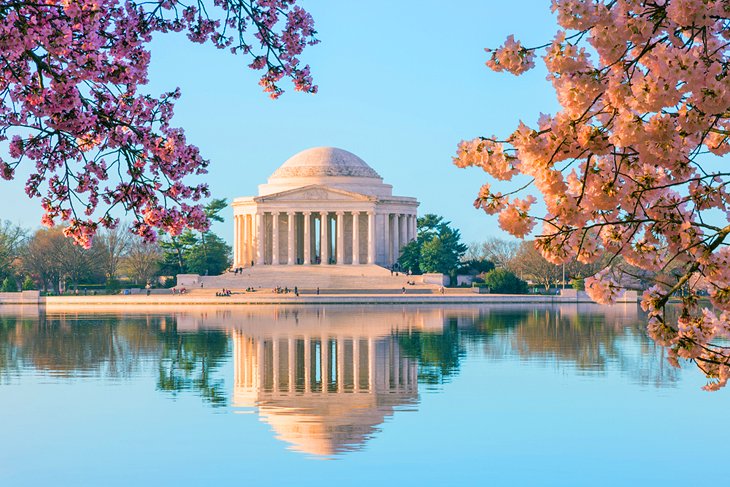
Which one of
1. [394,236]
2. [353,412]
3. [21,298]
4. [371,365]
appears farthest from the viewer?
[394,236]

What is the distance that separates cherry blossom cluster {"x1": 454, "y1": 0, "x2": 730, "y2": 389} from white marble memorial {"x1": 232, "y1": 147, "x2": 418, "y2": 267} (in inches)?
4303

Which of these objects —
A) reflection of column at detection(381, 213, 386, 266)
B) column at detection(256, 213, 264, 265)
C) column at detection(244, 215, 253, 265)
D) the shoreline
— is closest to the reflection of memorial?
the shoreline

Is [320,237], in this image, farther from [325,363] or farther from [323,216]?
[325,363]

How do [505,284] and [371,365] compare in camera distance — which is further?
[505,284]

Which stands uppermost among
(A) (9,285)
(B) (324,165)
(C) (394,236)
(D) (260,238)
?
(B) (324,165)

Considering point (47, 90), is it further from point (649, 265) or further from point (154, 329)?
point (154, 329)

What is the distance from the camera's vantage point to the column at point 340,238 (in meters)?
121

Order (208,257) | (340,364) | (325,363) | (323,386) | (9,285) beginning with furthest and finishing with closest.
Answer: (208,257), (9,285), (325,363), (340,364), (323,386)

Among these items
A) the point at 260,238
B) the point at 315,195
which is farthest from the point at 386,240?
the point at 260,238

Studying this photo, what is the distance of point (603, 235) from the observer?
9.86 m

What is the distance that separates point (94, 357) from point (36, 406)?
10827 mm

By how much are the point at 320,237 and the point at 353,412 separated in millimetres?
100385

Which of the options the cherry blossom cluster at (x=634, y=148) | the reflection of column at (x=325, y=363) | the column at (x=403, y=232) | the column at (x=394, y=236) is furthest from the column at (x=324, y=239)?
the cherry blossom cluster at (x=634, y=148)

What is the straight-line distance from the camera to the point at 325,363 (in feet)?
103
